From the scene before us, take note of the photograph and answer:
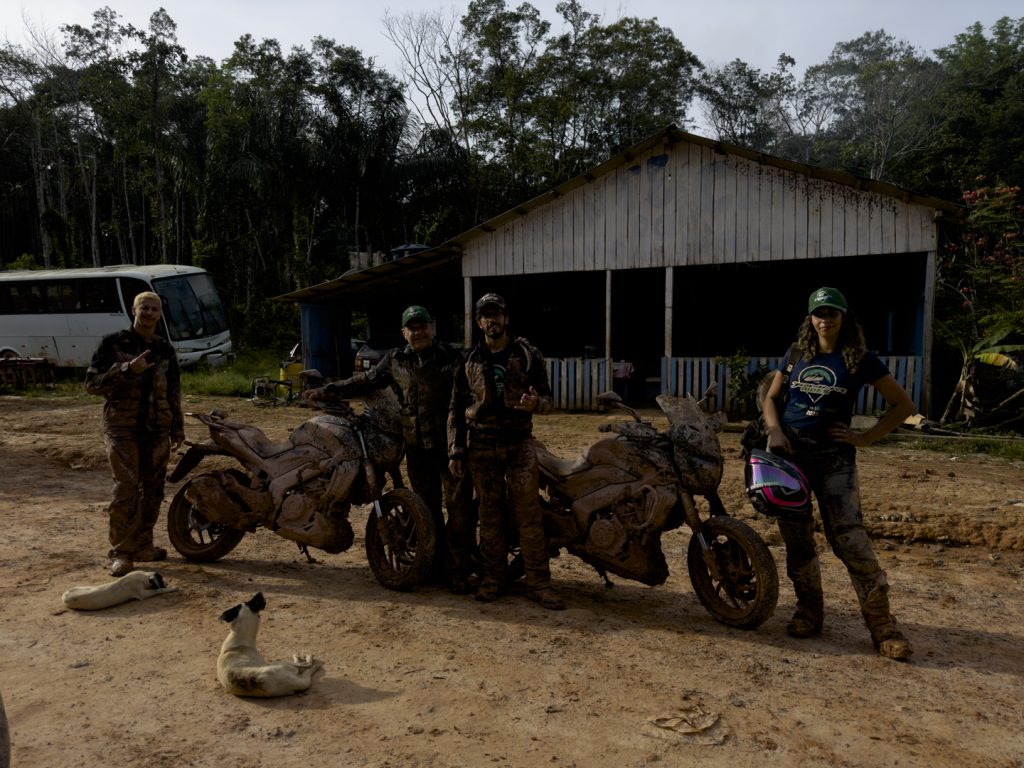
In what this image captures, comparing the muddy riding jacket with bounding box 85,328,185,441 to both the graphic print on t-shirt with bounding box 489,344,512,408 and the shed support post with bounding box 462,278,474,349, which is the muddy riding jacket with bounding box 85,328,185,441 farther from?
the shed support post with bounding box 462,278,474,349

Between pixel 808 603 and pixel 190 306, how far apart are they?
20.4 metres

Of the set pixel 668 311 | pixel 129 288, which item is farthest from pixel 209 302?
pixel 668 311

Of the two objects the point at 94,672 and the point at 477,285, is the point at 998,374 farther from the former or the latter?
the point at 94,672

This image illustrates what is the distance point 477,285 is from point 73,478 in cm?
937

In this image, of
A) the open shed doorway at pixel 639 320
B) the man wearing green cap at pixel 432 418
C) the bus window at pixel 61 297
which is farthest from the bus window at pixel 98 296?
the man wearing green cap at pixel 432 418

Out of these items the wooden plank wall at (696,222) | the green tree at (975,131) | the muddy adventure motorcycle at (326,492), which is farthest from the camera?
the green tree at (975,131)

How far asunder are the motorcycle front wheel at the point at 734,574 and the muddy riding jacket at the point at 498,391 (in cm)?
114

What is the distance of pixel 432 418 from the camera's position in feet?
15.1

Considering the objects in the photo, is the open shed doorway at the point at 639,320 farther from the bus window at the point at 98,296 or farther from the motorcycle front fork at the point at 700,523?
the bus window at the point at 98,296

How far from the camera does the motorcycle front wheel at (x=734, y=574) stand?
374cm

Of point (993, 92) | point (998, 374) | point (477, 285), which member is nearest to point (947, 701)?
point (998, 374)

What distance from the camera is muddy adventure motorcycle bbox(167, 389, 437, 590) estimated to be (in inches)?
185

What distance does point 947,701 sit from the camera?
123 inches

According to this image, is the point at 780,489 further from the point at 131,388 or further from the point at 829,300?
the point at 131,388
